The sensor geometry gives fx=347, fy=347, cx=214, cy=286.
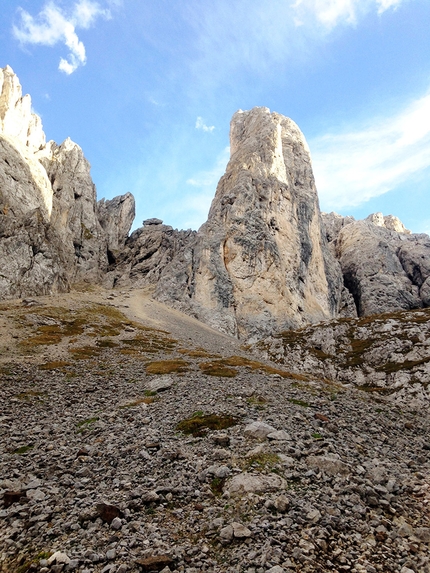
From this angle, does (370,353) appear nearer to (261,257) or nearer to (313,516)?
(313,516)

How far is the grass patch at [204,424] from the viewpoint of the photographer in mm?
16261

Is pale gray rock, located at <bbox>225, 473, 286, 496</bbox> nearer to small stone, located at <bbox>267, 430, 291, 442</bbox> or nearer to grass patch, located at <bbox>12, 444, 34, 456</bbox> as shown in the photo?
small stone, located at <bbox>267, 430, 291, 442</bbox>

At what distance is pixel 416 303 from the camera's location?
140125mm

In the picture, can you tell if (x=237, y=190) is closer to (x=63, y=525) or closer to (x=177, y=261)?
(x=177, y=261)

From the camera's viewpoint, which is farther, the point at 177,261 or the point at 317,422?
the point at 177,261

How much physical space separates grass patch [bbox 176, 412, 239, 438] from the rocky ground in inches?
3.7

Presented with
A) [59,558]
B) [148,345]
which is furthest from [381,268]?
[59,558]

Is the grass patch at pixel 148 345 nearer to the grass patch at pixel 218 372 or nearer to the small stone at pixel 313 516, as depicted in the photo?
the grass patch at pixel 218 372

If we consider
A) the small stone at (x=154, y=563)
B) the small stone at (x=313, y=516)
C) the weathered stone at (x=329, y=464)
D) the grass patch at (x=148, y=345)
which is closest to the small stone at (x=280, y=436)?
the weathered stone at (x=329, y=464)

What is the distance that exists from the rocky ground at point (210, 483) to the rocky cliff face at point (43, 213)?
314 feet

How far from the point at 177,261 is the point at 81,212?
2484 inches

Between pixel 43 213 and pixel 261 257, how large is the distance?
8475 centimetres

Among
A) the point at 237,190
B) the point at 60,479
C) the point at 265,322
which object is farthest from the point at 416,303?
the point at 60,479

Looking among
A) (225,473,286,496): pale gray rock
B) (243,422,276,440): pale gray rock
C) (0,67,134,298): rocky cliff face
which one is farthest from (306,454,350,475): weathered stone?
(0,67,134,298): rocky cliff face
